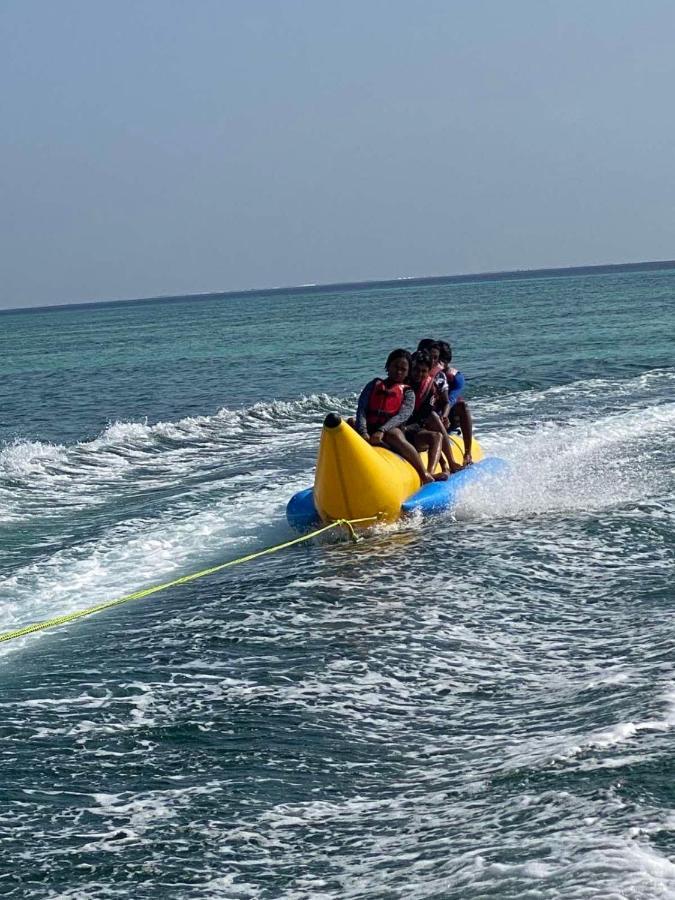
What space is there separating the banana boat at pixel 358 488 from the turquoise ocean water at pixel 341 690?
201mm

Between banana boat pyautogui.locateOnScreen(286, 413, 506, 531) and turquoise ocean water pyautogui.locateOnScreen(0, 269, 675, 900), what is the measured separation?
0.20 meters

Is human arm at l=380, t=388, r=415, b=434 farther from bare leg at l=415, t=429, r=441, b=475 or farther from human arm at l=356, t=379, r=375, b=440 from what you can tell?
bare leg at l=415, t=429, r=441, b=475

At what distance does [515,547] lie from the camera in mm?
6613

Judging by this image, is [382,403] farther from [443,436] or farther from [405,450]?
[443,436]

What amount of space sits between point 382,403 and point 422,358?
0.43 metres

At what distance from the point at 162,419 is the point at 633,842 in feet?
39.9

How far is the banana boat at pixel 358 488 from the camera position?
269 inches

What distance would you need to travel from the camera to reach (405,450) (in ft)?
24.7

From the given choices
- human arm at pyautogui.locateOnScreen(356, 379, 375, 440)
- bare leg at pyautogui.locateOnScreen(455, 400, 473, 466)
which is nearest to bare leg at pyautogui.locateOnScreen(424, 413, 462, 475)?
bare leg at pyautogui.locateOnScreen(455, 400, 473, 466)

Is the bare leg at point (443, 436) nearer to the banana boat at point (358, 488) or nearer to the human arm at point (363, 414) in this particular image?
the banana boat at point (358, 488)

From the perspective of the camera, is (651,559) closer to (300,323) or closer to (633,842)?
(633,842)

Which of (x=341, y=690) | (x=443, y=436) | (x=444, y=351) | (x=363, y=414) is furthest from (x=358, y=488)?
(x=341, y=690)

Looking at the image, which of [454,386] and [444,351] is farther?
[454,386]

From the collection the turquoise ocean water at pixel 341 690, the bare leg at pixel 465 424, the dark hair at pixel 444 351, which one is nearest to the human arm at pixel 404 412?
the dark hair at pixel 444 351
